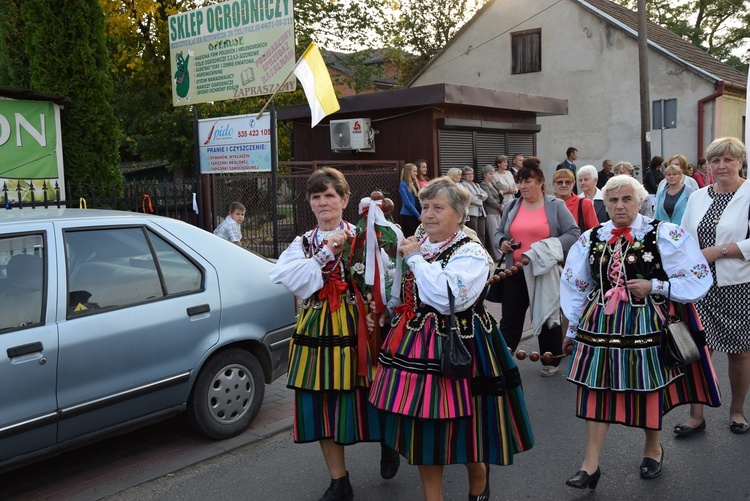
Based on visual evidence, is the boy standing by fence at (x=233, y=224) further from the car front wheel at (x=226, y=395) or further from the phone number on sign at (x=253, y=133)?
the car front wheel at (x=226, y=395)

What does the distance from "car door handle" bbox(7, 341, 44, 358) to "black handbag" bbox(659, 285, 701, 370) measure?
330cm

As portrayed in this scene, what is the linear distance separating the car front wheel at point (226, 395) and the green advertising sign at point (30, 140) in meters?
5.20

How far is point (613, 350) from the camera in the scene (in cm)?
389

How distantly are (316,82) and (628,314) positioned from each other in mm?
4653

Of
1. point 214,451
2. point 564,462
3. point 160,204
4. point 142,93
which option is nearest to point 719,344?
point 564,462

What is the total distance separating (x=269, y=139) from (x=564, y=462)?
538cm

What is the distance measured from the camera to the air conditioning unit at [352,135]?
15281 mm

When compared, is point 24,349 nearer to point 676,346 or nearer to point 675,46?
point 676,346

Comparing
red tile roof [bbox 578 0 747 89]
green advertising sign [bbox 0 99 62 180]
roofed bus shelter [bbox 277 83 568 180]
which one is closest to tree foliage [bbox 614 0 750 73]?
red tile roof [bbox 578 0 747 89]

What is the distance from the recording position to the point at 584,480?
3.97 m

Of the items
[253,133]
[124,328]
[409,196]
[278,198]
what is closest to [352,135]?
[409,196]

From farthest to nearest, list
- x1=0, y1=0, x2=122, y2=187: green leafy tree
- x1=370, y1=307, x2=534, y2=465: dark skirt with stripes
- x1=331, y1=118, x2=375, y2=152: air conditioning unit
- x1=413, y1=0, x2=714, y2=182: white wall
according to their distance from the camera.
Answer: x1=413, y1=0, x2=714, y2=182: white wall < x1=331, y1=118, x2=375, y2=152: air conditioning unit < x1=0, y1=0, x2=122, y2=187: green leafy tree < x1=370, y1=307, x2=534, y2=465: dark skirt with stripes

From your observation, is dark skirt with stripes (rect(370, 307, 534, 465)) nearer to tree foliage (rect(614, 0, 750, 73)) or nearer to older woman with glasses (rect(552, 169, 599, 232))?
older woman with glasses (rect(552, 169, 599, 232))

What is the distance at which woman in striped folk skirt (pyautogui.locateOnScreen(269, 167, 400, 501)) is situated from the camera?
366 centimetres
